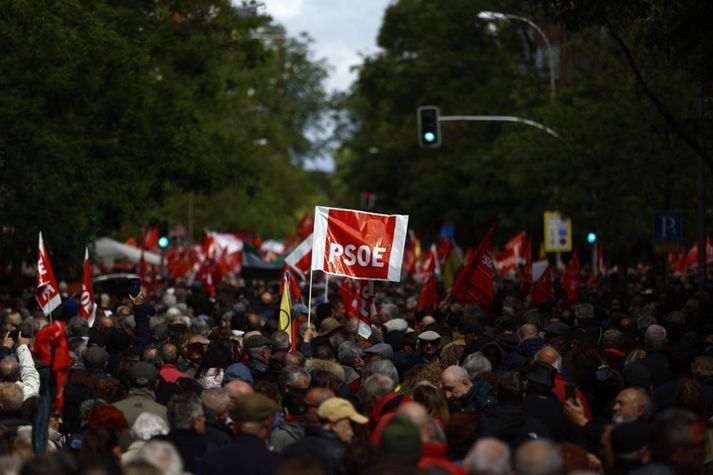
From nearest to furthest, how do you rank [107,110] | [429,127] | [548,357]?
[548,357]
[107,110]
[429,127]

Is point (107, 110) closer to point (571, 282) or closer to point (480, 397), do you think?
point (571, 282)

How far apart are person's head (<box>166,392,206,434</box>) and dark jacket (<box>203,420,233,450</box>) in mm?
182

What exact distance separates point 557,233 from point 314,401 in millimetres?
32562

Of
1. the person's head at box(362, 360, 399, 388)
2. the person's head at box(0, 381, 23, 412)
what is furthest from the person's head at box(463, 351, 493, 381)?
the person's head at box(0, 381, 23, 412)

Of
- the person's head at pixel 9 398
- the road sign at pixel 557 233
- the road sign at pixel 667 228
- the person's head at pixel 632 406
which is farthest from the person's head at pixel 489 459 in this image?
the road sign at pixel 557 233

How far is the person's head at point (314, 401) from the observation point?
9492 mm

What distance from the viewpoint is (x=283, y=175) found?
84.3 metres

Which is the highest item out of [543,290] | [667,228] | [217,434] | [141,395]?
[667,228]

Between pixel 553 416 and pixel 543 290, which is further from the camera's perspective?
pixel 543 290

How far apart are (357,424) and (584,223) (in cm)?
3296

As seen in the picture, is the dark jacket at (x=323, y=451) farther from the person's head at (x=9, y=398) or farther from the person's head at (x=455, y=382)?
the person's head at (x=9, y=398)

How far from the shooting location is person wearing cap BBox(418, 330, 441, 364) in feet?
46.2

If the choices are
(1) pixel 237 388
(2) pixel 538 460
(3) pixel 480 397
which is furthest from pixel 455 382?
(2) pixel 538 460

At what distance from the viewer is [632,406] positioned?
912 centimetres
